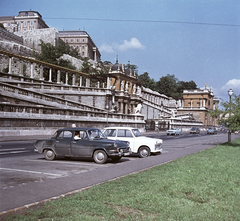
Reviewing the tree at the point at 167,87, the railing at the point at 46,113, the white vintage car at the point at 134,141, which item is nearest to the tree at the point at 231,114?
the white vintage car at the point at 134,141

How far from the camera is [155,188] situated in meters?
7.23

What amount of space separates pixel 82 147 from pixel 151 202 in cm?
741

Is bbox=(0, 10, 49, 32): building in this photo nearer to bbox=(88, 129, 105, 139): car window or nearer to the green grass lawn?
bbox=(88, 129, 105, 139): car window

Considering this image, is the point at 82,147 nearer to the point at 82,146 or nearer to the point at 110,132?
the point at 82,146

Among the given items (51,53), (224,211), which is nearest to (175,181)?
(224,211)

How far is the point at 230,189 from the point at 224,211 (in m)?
2.12

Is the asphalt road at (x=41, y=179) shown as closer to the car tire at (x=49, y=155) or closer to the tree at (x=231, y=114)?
the car tire at (x=49, y=155)

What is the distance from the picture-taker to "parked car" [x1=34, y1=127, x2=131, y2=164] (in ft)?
41.9

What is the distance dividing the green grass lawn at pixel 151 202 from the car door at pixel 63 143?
5.23m

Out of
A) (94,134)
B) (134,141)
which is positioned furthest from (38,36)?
(94,134)

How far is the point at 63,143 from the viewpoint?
43.4 feet

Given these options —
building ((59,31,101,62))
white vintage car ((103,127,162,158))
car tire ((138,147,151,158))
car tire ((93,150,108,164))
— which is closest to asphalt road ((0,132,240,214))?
car tire ((93,150,108,164))

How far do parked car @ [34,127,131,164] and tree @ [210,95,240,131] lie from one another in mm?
13083

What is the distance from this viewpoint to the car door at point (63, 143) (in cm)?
1315
